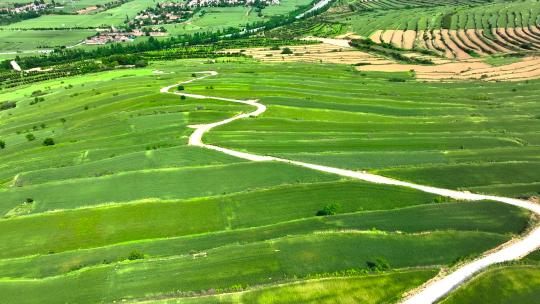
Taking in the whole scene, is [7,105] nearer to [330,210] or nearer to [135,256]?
[135,256]

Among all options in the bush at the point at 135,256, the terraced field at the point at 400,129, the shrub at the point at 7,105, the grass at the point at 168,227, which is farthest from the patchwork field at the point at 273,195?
the shrub at the point at 7,105

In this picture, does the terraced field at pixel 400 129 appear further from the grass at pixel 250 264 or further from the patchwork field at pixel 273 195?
the grass at pixel 250 264

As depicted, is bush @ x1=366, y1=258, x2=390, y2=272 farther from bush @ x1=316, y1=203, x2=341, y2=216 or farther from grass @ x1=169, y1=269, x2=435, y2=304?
bush @ x1=316, y1=203, x2=341, y2=216

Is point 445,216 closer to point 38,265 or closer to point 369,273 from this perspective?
point 369,273

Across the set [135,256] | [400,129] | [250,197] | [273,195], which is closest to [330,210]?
[273,195]

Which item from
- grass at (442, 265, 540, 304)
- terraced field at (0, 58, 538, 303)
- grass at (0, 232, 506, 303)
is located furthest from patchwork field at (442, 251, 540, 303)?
grass at (0, 232, 506, 303)
